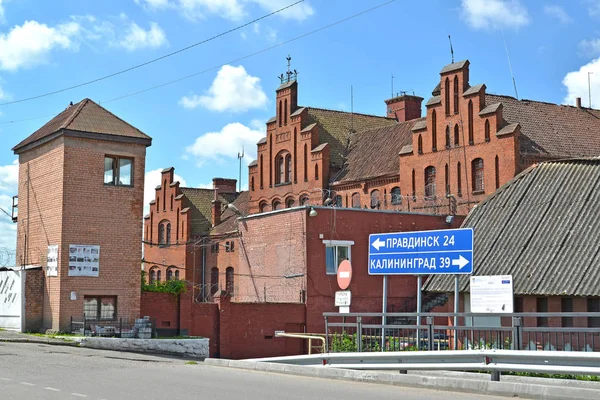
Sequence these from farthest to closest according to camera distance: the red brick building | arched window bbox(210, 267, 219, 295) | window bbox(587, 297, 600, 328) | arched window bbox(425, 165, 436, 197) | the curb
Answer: arched window bbox(210, 267, 219, 295) < arched window bbox(425, 165, 436, 197) < the red brick building < window bbox(587, 297, 600, 328) < the curb

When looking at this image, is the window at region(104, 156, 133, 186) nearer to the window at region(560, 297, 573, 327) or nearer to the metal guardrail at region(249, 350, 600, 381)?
the window at region(560, 297, 573, 327)

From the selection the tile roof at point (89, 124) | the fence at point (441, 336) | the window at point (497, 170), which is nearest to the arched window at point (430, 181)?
the window at point (497, 170)

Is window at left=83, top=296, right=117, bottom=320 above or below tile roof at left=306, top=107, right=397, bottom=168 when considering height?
below

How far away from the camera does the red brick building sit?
33.1m

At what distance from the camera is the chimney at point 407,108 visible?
208ft

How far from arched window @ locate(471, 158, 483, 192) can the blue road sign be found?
79.0 feet

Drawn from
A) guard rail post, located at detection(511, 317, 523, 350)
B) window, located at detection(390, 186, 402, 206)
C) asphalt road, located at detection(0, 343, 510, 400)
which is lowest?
asphalt road, located at detection(0, 343, 510, 400)

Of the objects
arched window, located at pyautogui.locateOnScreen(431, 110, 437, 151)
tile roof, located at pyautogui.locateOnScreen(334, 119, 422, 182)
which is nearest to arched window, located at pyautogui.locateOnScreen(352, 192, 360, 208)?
tile roof, located at pyautogui.locateOnScreen(334, 119, 422, 182)

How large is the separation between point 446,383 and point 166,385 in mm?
5161

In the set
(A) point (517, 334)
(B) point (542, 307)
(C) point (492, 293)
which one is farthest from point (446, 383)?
(B) point (542, 307)

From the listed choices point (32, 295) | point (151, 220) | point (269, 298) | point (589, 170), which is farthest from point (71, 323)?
point (151, 220)

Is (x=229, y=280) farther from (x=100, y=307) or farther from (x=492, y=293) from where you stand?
(x=492, y=293)

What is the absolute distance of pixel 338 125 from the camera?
5991 centimetres

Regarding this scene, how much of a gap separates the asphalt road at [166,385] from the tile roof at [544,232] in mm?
12757
